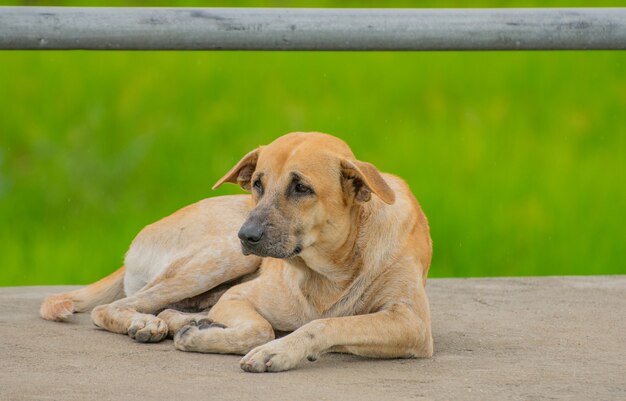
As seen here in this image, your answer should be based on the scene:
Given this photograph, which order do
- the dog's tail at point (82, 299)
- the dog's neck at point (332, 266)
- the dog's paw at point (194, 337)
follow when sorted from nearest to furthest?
the dog's paw at point (194, 337) → the dog's neck at point (332, 266) → the dog's tail at point (82, 299)

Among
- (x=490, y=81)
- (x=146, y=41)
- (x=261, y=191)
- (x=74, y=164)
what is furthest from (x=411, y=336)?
(x=490, y=81)

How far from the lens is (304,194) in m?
4.61

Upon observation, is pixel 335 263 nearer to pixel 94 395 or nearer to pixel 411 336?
pixel 411 336

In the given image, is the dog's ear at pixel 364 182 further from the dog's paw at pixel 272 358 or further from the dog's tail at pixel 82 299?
the dog's tail at pixel 82 299

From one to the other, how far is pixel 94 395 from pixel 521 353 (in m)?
1.66

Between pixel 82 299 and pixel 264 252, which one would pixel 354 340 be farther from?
pixel 82 299

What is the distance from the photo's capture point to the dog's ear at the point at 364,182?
15.1 ft

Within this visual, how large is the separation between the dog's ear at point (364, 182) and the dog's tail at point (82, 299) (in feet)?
4.55

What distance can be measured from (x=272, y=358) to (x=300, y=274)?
2.22 feet

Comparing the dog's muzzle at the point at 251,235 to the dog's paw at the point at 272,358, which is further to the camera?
the dog's muzzle at the point at 251,235

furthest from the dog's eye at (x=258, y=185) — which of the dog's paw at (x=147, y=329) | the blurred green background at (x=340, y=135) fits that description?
the blurred green background at (x=340, y=135)

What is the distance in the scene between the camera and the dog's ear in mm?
4592

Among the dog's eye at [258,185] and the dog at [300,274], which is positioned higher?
the dog's eye at [258,185]

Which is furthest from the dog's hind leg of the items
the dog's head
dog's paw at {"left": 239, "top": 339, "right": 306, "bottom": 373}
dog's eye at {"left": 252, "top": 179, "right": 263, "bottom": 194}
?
dog's paw at {"left": 239, "top": 339, "right": 306, "bottom": 373}
